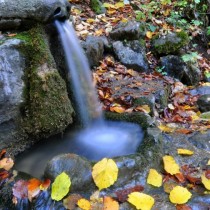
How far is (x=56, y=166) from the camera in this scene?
Result: 8.63 ft

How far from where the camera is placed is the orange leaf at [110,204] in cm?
→ 239

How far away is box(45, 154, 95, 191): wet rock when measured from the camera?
2580mm

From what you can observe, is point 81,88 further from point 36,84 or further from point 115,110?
point 36,84

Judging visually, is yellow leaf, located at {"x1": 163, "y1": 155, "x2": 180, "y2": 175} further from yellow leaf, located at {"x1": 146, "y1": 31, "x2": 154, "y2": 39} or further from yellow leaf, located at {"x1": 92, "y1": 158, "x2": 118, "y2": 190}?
yellow leaf, located at {"x1": 146, "y1": 31, "x2": 154, "y2": 39}

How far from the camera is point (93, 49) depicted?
543cm

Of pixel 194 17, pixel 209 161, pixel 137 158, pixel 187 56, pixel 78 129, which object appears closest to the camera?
pixel 137 158

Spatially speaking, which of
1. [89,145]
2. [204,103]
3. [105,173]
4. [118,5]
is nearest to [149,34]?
[118,5]

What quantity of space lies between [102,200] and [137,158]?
58 cm

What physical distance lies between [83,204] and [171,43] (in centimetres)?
472

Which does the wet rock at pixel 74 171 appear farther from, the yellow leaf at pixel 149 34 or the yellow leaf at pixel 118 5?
the yellow leaf at pixel 118 5

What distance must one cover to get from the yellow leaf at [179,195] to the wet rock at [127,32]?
164 inches

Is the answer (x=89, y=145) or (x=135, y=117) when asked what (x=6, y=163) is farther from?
(x=135, y=117)

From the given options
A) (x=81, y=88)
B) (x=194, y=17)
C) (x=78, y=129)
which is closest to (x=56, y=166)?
(x=78, y=129)

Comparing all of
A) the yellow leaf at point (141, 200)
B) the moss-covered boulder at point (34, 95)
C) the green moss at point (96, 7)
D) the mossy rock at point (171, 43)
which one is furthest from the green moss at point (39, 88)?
the green moss at point (96, 7)
